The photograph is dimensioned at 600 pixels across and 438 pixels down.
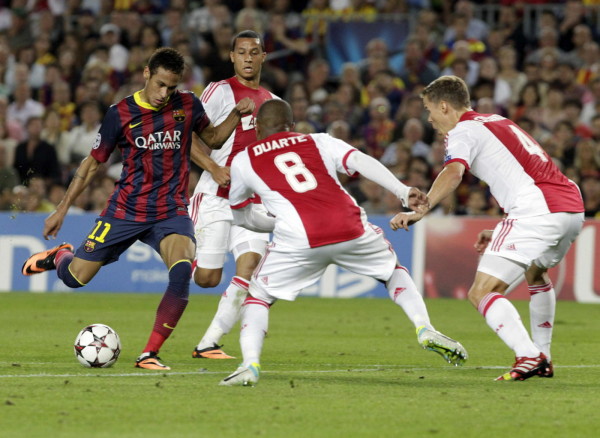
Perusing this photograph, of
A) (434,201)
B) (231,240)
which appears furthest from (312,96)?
(434,201)

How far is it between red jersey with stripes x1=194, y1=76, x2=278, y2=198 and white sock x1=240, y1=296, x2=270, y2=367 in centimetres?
243

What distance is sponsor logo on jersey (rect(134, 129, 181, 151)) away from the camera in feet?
27.9

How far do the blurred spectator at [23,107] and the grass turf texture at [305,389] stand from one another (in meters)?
7.69

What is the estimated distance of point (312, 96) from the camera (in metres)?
19.3

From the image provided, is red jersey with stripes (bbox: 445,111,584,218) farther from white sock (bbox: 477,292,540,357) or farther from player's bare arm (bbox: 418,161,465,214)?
white sock (bbox: 477,292,540,357)

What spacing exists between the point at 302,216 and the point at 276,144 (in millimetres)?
484

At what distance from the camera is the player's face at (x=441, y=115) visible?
7.96 meters

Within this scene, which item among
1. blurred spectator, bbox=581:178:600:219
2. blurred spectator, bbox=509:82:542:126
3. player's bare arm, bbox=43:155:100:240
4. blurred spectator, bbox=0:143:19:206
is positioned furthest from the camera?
blurred spectator, bbox=509:82:542:126

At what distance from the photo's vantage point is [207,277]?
975 centimetres

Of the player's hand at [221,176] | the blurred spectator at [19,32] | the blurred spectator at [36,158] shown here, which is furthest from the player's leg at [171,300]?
the blurred spectator at [19,32]

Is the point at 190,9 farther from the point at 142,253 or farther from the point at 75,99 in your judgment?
the point at 142,253

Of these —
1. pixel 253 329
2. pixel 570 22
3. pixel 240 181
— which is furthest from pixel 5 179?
pixel 253 329

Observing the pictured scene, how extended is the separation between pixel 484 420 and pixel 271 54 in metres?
14.4

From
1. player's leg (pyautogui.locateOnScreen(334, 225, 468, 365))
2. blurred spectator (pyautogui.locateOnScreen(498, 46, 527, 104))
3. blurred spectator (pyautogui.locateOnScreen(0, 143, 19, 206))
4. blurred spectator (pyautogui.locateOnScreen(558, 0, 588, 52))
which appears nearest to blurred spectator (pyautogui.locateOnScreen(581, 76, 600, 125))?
blurred spectator (pyautogui.locateOnScreen(498, 46, 527, 104))
